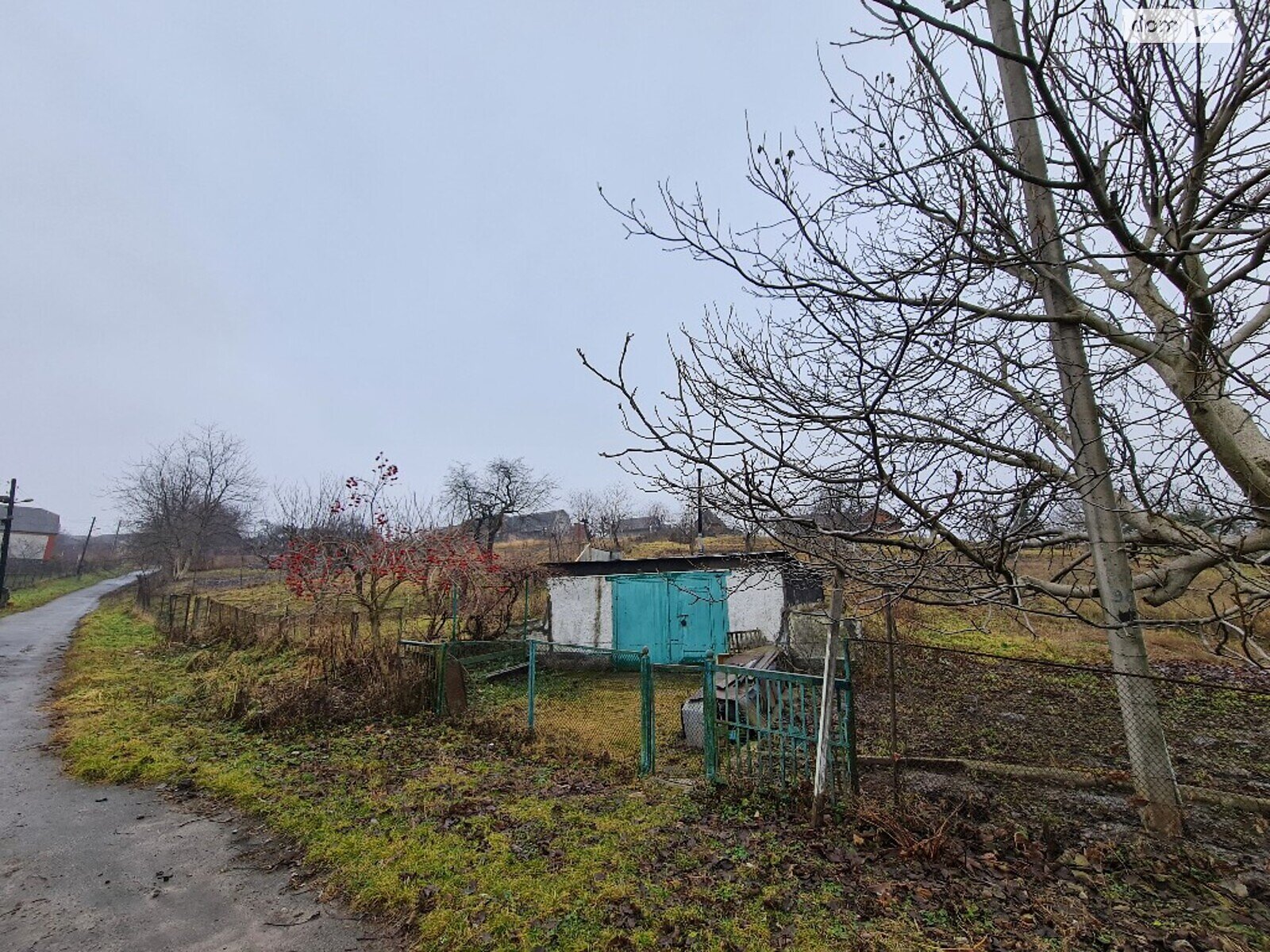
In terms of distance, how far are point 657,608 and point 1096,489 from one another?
37.7ft

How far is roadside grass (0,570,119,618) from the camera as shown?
24047mm

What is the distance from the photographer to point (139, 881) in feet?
14.0

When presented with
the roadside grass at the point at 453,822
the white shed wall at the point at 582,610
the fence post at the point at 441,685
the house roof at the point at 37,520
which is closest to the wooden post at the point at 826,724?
the roadside grass at the point at 453,822

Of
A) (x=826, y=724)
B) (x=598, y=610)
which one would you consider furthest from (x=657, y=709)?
(x=826, y=724)

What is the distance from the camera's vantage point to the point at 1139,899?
386 centimetres

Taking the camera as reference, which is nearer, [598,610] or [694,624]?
[694,624]

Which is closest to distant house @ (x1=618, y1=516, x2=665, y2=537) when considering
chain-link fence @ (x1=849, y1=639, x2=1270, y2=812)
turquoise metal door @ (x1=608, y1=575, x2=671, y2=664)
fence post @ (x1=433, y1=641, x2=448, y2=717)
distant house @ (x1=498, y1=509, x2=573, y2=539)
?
distant house @ (x1=498, y1=509, x2=573, y2=539)

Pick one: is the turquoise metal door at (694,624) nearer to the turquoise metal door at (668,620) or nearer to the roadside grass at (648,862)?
the turquoise metal door at (668,620)

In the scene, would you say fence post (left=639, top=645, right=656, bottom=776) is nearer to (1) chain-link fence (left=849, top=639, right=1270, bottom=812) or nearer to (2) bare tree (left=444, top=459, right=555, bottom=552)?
(1) chain-link fence (left=849, top=639, right=1270, bottom=812)

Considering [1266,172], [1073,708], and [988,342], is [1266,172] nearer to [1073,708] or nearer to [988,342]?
[988,342]

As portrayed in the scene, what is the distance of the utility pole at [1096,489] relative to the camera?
4.08 meters

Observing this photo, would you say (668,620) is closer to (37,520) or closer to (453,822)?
(453,822)

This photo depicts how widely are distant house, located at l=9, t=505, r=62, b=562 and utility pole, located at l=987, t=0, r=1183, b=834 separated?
68.4 metres

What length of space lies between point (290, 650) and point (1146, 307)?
41.9ft
